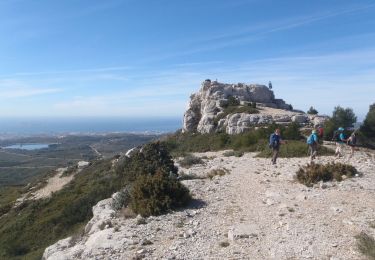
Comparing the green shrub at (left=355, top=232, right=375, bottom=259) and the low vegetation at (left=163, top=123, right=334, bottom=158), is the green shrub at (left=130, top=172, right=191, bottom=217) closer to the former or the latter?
the green shrub at (left=355, top=232, right=375, bottom=259)

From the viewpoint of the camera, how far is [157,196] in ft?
45.2

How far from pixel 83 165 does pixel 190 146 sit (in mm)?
15467

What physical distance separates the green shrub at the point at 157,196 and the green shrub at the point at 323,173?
5.00 meters

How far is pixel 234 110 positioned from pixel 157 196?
3593cm

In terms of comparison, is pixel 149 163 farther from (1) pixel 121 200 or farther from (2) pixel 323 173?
(2) pixel 323 173

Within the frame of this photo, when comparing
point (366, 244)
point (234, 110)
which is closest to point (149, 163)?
point (366, 244)

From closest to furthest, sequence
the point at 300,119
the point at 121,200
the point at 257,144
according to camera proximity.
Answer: the point at 121,200
the point at 257,144
the point at 300,119

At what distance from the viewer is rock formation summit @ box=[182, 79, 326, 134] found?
42.0m

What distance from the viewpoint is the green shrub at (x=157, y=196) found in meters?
13.3

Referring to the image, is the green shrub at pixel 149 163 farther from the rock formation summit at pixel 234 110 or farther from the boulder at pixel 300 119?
the boulder at pixel 300 119

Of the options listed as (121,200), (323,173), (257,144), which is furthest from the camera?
(257,144)

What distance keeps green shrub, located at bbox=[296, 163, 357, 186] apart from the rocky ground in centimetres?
40

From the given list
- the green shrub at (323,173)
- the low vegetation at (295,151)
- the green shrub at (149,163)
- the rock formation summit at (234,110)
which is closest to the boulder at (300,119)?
the rock formation summit at (234,110)

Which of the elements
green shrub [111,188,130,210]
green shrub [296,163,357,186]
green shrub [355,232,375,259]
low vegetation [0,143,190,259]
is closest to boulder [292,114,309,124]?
low vegetation [0,143,190,259]
